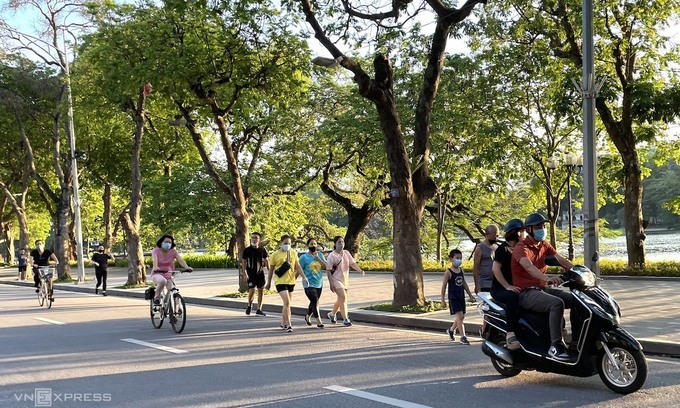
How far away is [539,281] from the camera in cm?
699

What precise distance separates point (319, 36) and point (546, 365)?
9105 millimetres

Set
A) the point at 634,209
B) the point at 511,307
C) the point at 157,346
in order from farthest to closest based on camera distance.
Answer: the point at 634,209, the point at 157,346, the point at 511,307

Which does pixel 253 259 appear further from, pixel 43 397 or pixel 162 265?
pixel 43 397

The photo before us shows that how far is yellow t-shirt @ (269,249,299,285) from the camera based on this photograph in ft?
40.6

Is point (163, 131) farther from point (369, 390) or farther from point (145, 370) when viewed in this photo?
point (369, 390)

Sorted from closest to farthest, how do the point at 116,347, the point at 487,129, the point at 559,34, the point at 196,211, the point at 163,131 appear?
1. the point at 116,347
2. the point at 559,34
3. the point at 487,129
4. the point at 163,131
5. the point at 196,211

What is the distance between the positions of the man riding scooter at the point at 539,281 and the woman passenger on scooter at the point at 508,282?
0.31 ft

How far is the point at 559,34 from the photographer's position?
20.2 meters

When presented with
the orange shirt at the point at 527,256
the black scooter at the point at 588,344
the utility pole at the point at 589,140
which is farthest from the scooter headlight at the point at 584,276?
the utility pole at the point at 589,140

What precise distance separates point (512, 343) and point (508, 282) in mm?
695

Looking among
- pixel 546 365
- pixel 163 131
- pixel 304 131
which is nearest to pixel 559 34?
pixel 304 131

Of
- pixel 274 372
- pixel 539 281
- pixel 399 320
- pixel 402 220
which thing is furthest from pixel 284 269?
pixel 539 281

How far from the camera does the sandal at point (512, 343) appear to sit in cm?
701

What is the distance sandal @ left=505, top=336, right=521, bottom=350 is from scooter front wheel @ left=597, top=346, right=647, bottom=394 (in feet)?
2.86
